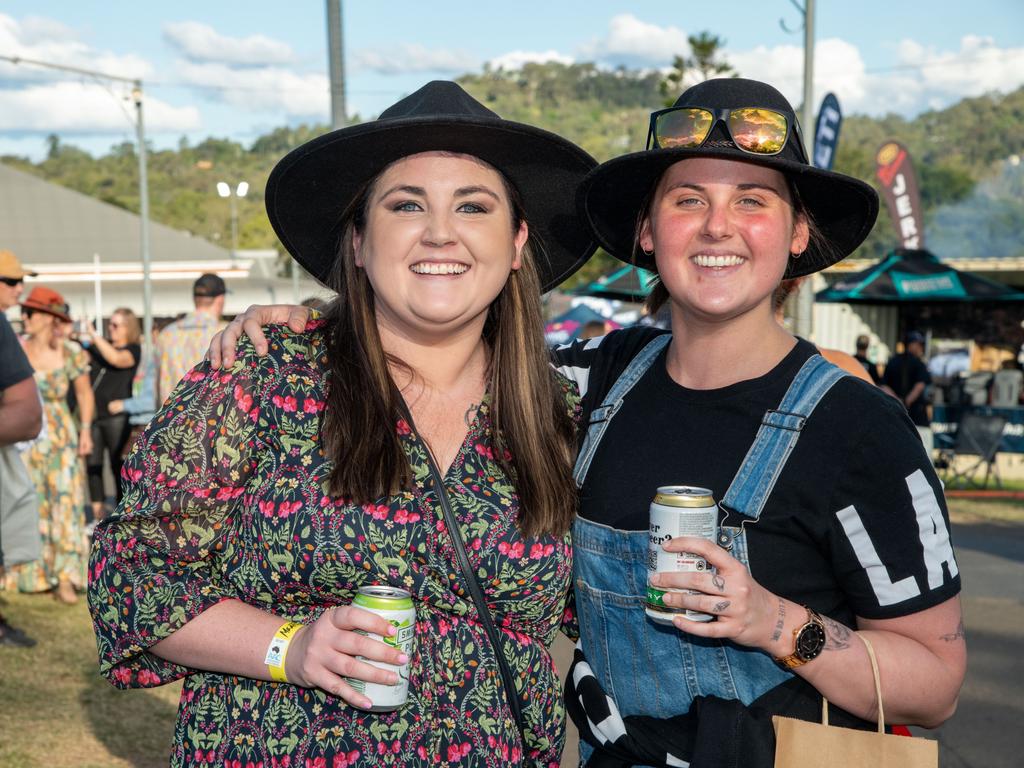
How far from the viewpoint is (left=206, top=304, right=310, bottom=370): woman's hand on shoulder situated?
86.4 inches

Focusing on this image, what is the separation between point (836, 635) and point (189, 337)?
6668 mm

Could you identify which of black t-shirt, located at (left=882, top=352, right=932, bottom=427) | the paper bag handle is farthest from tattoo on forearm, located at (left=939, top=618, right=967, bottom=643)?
black t-shirt, located at (left=882, top=352, right=932, bottom=427)

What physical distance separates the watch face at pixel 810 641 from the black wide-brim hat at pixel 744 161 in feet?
2.95

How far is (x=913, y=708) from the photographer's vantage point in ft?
6.49

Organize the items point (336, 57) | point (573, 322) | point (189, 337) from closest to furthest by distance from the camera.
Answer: point (336, 57)
point (189, 337)
point (573, 322)

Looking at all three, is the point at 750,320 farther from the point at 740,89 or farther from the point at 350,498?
the point at 350,498

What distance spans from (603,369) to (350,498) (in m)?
0.78

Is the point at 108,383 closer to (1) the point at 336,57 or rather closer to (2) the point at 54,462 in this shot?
(2) the point at 54,462

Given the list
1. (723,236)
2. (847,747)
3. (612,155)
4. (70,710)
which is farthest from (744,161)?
(612,155)

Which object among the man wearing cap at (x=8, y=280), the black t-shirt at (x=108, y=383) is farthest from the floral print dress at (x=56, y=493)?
the black t-shirt at (x=108, y=383)

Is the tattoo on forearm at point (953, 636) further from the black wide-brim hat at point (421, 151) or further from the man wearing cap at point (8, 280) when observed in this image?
the man wearing cap at point (8, 280)

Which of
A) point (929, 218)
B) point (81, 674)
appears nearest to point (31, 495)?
point (81, 674)

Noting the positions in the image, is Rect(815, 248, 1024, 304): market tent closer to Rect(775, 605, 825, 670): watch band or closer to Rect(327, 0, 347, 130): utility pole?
Rect(327, 0, 347, 130): utility pole

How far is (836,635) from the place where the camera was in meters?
1.93
